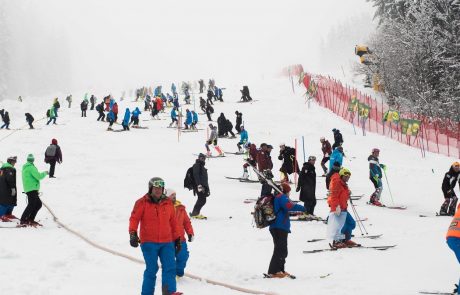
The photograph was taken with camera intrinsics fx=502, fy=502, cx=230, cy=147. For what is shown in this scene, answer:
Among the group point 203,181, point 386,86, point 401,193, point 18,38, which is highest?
point 18,38

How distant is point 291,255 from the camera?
33.9 ft

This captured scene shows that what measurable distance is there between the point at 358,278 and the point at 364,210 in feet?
24.6

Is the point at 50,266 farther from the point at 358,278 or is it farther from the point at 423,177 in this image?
the point at 423,177

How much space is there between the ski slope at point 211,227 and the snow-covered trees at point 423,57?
8.04m

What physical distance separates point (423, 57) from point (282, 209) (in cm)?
3257

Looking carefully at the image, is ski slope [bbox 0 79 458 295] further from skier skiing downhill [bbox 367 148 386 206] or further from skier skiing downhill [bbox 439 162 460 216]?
skier skiing downhill [bbox 439 162 460 216]

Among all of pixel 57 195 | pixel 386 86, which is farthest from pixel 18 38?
pixel 57 195

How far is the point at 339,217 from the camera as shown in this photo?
10391 millimetres

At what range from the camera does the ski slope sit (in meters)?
8.22

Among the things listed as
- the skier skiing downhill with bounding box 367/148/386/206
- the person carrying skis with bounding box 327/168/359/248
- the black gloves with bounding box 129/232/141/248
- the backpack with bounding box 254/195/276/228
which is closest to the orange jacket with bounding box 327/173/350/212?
the person carrying skis with bounding box 327/168/359/248

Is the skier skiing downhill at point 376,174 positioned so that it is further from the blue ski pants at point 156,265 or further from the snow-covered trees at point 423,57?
the snow-covered trees at point 423,57

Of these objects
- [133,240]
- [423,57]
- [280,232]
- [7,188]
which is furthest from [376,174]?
[423,57]

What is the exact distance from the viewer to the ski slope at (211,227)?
822cm

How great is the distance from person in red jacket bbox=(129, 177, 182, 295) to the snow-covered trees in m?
29.8
